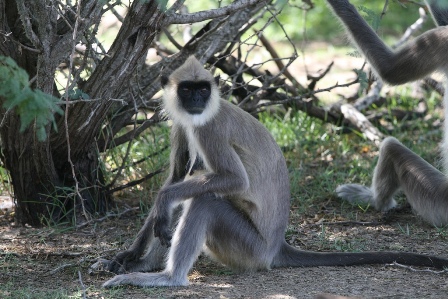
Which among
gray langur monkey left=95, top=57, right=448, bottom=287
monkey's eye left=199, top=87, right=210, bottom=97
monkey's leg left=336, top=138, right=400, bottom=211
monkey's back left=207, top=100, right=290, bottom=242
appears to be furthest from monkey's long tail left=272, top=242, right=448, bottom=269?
monkey's leg left=336, top=138, right=400, bottom=211

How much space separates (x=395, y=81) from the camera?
551cm

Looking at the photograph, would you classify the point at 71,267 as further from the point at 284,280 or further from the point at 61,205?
the point at 284,280

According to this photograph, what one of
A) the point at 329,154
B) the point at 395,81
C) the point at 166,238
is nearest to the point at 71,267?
the point at 166,238

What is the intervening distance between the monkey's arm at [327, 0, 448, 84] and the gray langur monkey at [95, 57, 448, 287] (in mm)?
1299

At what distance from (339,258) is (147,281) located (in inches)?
46.3

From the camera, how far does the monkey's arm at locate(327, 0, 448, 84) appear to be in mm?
5242

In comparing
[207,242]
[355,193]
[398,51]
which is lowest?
[207,242]

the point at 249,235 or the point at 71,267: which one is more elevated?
the point at 249,235

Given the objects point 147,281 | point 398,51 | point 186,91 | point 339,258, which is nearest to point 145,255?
point 147,281

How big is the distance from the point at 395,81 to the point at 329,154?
5.39ft

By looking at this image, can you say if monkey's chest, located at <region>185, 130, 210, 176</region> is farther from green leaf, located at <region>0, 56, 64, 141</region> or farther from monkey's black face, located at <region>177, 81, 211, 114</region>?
green leaf, located at <region>0, 56, 64, 141</region>

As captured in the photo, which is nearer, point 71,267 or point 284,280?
point 284,280

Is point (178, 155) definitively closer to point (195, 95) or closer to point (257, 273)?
point (195, 95)

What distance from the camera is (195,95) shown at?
14.7 ft
